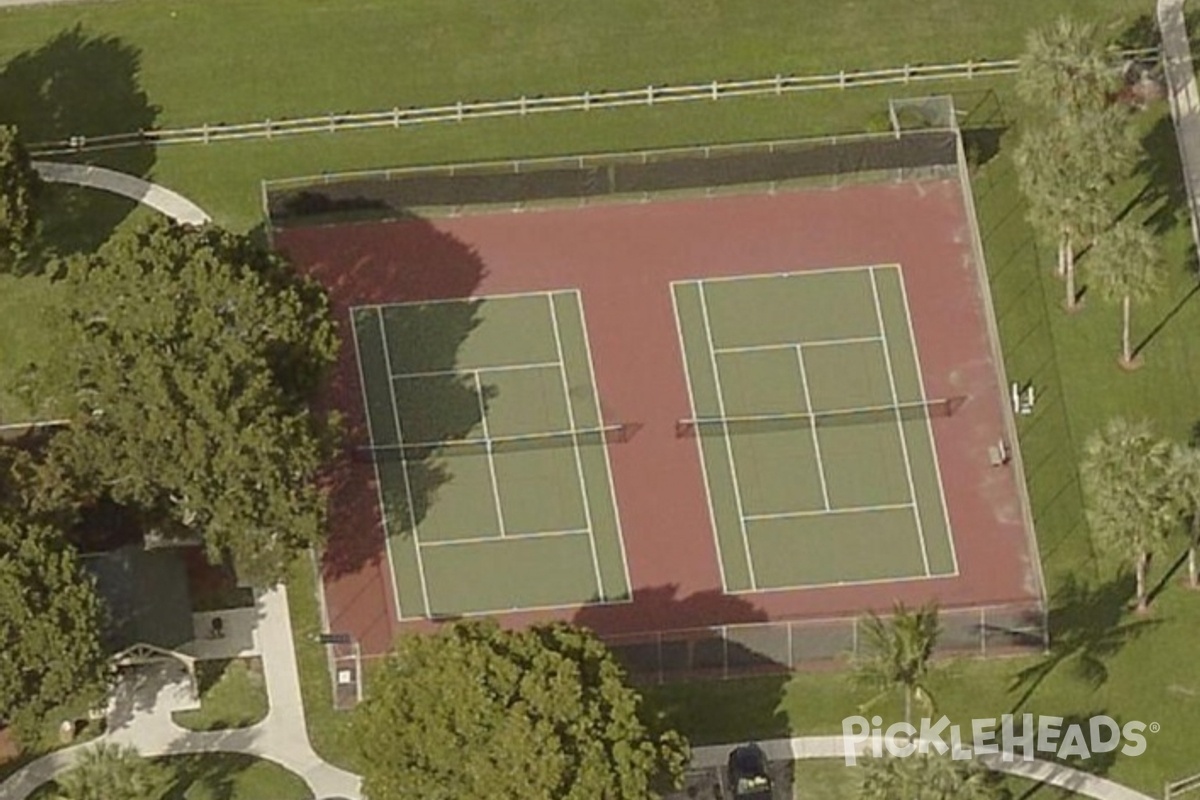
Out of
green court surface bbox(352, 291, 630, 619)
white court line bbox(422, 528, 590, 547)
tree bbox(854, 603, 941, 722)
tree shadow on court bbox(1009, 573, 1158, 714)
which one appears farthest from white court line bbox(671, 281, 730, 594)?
tree shadow on court bbox(1009, 573, 1158, 714)

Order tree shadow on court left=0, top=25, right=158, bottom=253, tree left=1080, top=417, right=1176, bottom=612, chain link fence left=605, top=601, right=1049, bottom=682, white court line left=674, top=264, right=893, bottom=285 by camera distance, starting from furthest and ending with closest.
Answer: tree shadow on court left=0, top=25, right=158, bottom=253 → white court line left=674, top=264, right=893, bottom=285 → chain link fence left=605, top=601, right=1049, bottom=682 → tree left=1080, top=417, right=1176, bottom=612

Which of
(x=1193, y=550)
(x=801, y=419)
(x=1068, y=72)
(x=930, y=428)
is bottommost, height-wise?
(x=1193, y=550)

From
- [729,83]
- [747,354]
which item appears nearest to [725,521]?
[747,354]

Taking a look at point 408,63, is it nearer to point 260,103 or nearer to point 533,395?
point 260,103

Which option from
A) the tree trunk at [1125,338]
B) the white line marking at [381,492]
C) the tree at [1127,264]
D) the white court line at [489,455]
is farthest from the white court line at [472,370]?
the tree trunk at [1125,338]

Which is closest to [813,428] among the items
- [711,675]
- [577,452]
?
[577,452]

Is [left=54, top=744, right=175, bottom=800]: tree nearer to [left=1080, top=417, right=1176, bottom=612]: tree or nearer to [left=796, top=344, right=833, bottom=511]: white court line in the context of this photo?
[left=796, top=344, right=833, bottom=511]: white court line

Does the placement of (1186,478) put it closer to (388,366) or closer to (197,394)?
(388,366)
